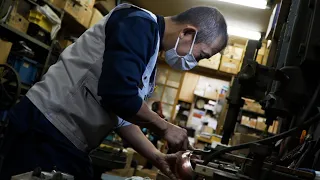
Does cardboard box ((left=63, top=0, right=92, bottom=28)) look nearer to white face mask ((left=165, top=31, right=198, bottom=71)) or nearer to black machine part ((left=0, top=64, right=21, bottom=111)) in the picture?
black machine part ((left=0, top=64, right=21, bottom=111))

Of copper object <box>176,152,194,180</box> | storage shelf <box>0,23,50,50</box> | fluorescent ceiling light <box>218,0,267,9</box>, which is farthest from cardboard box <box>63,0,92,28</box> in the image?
copper object <box>176,152,194,180</box>

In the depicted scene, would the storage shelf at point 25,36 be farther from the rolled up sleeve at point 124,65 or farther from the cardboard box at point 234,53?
the cardboard box at point 234,53

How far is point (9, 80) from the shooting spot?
357 centimetres

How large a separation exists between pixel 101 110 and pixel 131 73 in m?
0.26

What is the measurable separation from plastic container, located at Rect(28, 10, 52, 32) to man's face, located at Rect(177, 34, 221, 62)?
9.92 feet

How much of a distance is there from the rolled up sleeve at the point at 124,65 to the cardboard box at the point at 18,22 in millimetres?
2832

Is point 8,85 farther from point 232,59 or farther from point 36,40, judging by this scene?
point 232,59

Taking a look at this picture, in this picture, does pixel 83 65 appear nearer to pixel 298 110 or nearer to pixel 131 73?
pixel 131 73

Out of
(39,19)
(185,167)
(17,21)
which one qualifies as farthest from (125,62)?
(39,19)

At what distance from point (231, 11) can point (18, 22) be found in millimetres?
3725

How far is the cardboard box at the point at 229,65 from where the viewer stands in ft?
22.0

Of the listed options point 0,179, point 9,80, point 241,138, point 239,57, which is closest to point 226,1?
point 239,57

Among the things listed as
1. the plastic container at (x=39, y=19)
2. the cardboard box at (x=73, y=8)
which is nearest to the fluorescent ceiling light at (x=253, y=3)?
the cardboard box at (x=73, y=8)

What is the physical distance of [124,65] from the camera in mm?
976
